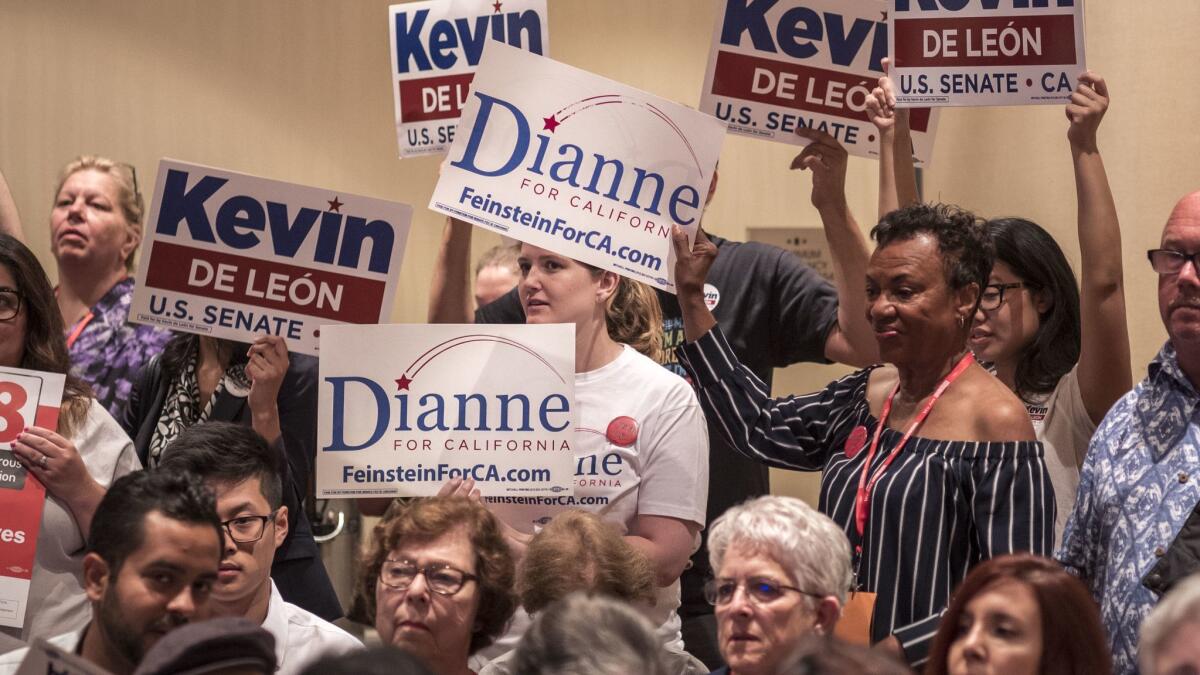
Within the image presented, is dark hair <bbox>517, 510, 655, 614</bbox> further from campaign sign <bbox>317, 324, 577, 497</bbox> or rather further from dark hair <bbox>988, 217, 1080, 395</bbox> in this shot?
dark hair <bbox>988, 217, 1080, 395</bbox>

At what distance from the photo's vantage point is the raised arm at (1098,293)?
11.1 ft

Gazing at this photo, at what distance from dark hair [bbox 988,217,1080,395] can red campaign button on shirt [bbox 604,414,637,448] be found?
0.97m

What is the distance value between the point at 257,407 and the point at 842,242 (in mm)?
1467

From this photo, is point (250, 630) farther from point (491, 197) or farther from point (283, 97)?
point (283, 97)

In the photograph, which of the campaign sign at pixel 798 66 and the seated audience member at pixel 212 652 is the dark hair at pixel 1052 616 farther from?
the campaign sign at pixel 798 66

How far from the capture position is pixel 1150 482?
118 inches

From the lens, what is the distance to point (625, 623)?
2.31 m

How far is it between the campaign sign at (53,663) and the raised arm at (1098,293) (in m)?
2.09

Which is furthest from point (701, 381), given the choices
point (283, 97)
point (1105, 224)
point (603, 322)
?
point (283, 97)

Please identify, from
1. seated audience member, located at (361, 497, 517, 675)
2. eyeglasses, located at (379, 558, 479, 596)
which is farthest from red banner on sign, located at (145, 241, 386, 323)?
eyeglasses, located at (379, 558, 479, 596)

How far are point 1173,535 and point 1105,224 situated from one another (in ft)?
2.50

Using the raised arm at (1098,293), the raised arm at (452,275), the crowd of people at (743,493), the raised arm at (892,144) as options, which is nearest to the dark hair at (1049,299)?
the crowd of people at (743,493)

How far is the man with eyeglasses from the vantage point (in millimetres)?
2938

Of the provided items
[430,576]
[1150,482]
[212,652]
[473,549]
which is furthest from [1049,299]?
[212,652]
